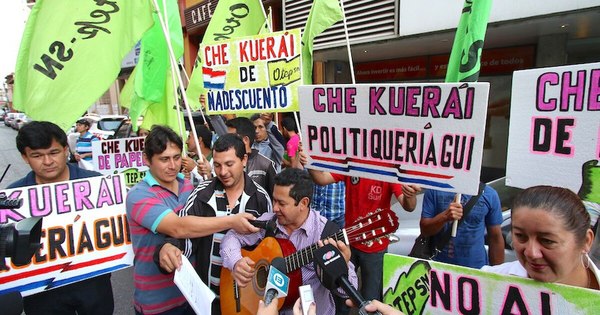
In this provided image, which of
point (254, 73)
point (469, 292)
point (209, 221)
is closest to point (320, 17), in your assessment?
point (254, 73)

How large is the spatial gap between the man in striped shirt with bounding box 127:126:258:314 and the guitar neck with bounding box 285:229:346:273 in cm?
28

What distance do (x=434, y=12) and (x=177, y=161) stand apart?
6.00 m

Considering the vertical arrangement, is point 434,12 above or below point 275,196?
above

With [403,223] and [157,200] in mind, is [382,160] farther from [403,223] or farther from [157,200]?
[403,223]

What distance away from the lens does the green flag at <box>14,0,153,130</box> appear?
2.72 metres

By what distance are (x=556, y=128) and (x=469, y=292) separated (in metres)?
1.03

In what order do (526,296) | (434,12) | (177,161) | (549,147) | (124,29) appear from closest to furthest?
(526,296) < (549,147) < (177,161) < (124,29) < (434,12)

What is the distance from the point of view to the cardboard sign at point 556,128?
1679 mm

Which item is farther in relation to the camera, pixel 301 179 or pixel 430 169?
pixel 301 179

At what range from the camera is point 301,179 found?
2.10m

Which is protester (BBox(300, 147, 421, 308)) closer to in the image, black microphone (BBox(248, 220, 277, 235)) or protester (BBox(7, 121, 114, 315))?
black microphone (BBox(248, 220, 277, 235))

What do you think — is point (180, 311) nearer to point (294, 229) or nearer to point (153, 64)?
point (294, 229)

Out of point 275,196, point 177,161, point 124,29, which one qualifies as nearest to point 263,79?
point 124,29

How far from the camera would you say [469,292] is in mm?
1330
